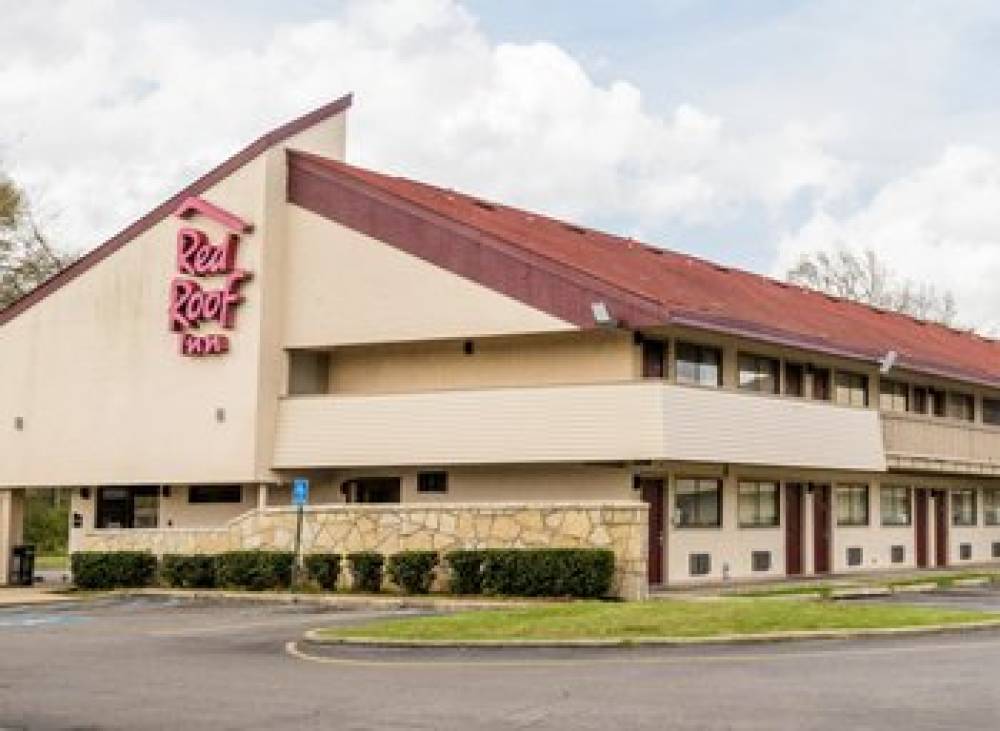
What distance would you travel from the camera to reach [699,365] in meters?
33.7

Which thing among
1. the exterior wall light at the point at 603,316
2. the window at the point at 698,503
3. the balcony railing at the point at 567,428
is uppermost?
the exterior wall light at the point at 603,316

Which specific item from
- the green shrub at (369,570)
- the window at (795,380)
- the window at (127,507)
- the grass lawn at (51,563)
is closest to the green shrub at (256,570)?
the green shrub at (369,570)

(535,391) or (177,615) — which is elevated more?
(535,391)

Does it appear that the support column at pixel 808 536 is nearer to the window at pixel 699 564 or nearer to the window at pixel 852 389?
the window at pixel 852 389

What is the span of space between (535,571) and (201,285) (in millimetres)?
12134

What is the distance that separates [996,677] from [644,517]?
13.8 m

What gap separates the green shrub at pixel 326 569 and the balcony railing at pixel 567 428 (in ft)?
9.94

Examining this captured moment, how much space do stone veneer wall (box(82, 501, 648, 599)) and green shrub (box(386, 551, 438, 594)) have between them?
46 centimetres

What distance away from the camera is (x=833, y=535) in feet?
128

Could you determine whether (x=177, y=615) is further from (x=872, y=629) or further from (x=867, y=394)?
(x=867, y=394)

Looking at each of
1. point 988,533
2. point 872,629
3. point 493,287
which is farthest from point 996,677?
point 988,533

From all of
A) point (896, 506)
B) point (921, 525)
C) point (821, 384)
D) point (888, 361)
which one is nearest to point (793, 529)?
point (821, 384)

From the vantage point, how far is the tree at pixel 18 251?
58.4 metres

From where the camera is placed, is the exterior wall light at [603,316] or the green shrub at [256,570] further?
the green shrub at [256,570]
